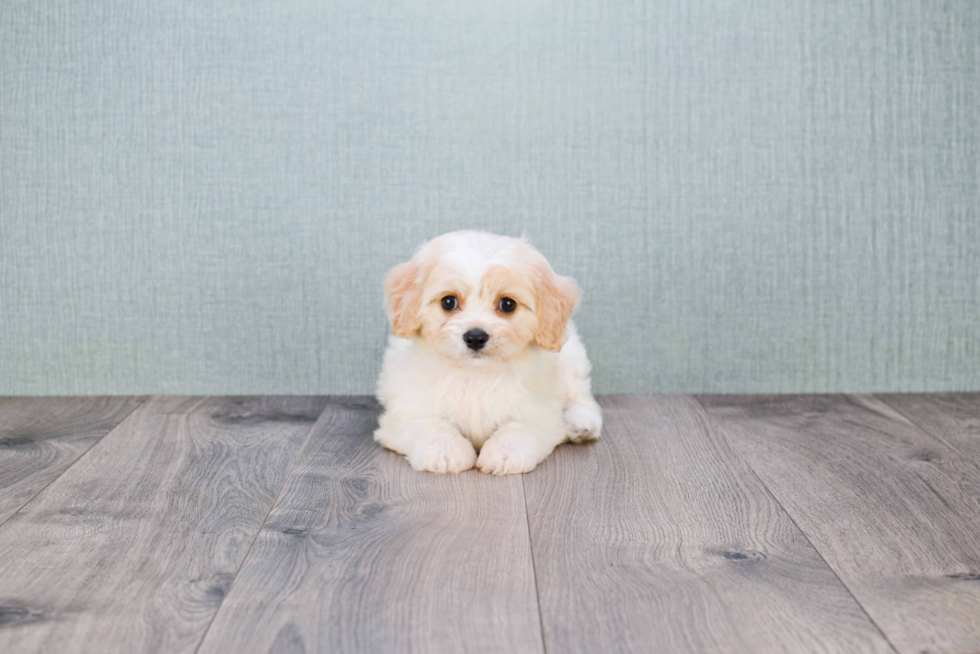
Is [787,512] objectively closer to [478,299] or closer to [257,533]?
[478,299]

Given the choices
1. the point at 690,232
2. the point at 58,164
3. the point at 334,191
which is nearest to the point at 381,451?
the point at 334,191

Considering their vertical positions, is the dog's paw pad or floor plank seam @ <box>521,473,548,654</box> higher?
the dog's paw pad

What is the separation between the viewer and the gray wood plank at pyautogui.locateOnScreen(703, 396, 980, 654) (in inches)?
50.3

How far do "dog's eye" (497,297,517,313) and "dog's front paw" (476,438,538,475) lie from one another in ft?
1.00

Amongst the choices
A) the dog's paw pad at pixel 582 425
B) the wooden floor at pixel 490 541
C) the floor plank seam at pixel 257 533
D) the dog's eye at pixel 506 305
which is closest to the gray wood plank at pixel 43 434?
the wooden floor at pixel 490 541

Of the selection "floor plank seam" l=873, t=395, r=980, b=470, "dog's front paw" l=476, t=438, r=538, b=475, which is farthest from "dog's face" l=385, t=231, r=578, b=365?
"floor plank seam" l=873, t=395, r=980, b=470

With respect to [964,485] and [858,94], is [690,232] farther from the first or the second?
[964,485]

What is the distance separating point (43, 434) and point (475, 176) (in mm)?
1430

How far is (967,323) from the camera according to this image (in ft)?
9.03

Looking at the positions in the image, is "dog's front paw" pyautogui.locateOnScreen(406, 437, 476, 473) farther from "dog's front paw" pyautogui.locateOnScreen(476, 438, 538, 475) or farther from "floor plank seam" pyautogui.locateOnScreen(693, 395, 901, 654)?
"floor plank seam" pyautogui.locateOnScreen(693, 395, 901, 654)

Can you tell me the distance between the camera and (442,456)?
192cm

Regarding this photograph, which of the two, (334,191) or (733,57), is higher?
(733,57)

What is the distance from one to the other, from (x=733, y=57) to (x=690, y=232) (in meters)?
0.55

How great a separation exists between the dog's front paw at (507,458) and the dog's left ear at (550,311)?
0.84 feet
